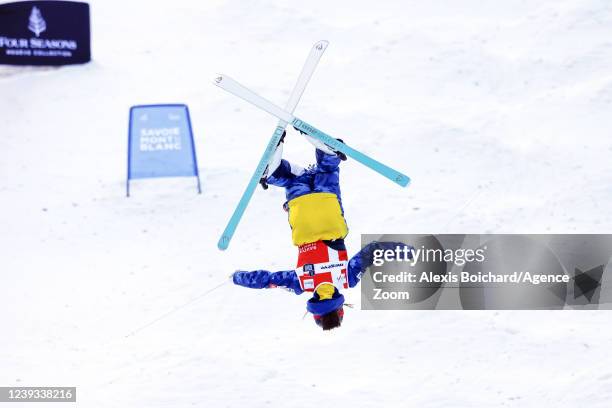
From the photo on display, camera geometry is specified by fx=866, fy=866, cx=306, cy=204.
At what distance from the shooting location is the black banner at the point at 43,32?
51.2ft

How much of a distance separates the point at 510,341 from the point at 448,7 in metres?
9.08

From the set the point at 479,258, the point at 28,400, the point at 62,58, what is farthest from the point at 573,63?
the point at 28,400

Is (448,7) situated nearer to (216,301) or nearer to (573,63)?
(573,63)

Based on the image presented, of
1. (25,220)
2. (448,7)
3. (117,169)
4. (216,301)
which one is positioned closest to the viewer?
(216,301)

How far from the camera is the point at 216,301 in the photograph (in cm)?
1085

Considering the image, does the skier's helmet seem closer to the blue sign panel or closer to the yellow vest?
the yellow vest

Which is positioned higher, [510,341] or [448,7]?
[448,7]

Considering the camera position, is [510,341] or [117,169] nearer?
[510,341]

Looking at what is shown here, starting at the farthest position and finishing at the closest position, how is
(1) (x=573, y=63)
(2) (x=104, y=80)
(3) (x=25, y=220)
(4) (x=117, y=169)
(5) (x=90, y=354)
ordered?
1. (2) (x=104, y=80)
2. (1) (x=573, y=63)
3. (4) (x=117, y=169)
4. (3) (x=25, y=220)
5. (5) (x=90, y=354)

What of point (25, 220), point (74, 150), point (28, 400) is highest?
point (74, 150)

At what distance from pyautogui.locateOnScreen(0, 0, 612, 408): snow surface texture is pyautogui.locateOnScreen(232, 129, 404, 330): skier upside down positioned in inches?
53.5

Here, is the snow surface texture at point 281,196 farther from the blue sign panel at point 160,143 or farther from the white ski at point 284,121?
the white ski at point 284,121

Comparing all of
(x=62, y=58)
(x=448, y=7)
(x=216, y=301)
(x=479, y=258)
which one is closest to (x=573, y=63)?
(x=448, y=7)

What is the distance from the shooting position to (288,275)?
347 inches
